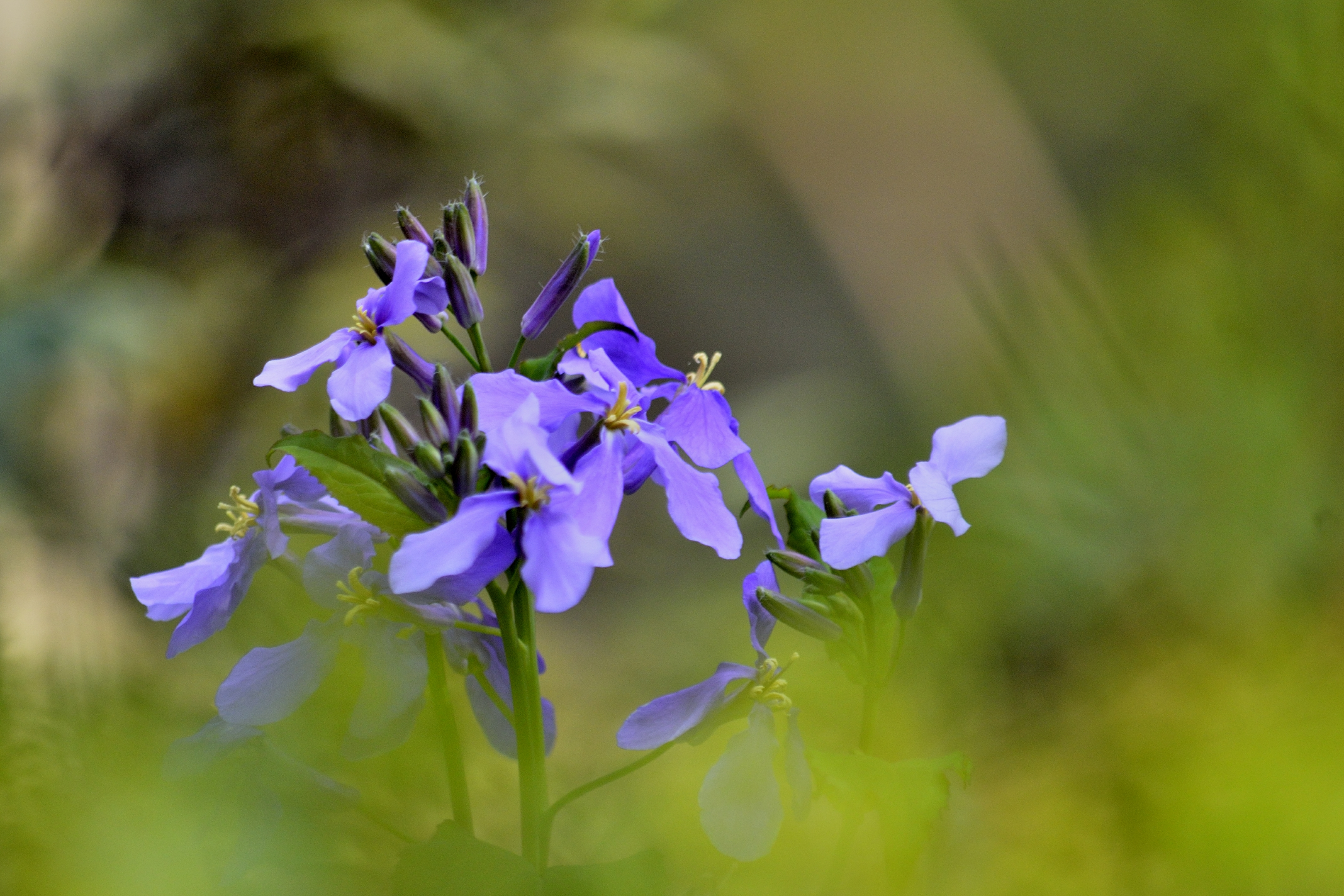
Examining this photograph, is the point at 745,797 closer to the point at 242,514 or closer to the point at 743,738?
the point at 743,738

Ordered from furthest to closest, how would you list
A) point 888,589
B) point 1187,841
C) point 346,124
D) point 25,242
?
point 346,124
point 25,242
point 888,589
point 1187,841

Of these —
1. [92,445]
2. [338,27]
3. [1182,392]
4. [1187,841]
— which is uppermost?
[338,27]

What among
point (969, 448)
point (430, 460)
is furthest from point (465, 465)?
point (969, 448)

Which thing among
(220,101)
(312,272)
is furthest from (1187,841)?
(220,101)

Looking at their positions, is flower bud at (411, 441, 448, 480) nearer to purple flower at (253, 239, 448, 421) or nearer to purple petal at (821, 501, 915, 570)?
purple flower at (253, 239, 448, 421)

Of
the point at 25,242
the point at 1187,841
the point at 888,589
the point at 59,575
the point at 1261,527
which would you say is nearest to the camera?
the point at 1187,841

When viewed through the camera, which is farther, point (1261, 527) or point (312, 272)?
point (312, 272)

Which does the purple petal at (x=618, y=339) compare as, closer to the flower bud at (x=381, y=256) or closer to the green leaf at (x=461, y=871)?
the flower bud at (x=381, y=256)

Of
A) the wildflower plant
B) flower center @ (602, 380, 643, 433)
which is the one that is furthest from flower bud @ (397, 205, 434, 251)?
flower center @ (602, 380, 643, 433)

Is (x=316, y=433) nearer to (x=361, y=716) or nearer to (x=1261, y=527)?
(x=361, y=716)
